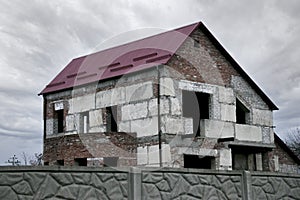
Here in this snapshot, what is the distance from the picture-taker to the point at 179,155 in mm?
15922

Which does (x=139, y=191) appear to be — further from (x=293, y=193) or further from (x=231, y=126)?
(x=231, y=126)

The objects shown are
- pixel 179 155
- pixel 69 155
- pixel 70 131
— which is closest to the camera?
pixel 179 155

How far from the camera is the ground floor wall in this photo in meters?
6.80

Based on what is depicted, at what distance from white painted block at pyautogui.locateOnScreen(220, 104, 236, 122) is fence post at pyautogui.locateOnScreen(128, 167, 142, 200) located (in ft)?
34.2

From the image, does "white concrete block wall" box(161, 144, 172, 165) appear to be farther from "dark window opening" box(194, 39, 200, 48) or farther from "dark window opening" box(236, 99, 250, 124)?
"dark window opening" box(236, 99, 250, 124)

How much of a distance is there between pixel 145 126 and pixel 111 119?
2.09m

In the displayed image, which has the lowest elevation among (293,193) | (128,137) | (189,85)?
(293,193)

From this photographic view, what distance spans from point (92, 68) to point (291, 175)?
11.3 m

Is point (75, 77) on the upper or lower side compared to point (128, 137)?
upper

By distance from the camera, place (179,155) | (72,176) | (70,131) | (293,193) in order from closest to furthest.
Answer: (72,176) → (293,193) → (179,155) → (70,131)

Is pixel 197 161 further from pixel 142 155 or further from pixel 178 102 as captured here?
pixel 178 102

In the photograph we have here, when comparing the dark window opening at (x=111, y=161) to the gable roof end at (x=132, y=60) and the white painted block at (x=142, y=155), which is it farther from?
the gable roof end at (x=132, y=60)

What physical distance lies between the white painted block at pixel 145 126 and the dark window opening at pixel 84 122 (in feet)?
9.47

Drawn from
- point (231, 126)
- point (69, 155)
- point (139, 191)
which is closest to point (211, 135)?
point (231, 126)
